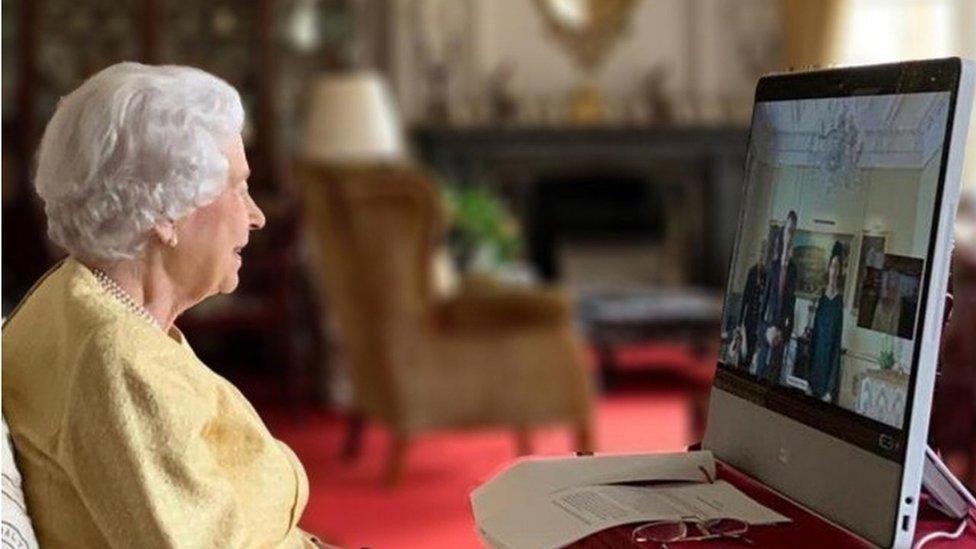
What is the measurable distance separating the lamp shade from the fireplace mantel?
3.83 ft

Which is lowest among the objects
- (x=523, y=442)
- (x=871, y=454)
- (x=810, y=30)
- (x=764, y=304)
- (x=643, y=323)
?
(x=523, y=442)

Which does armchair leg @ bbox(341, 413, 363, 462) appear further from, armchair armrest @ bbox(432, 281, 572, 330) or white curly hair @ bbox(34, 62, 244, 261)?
white curly hair @ bbox(34, 62, 244, 261)

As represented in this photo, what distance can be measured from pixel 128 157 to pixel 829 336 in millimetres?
667

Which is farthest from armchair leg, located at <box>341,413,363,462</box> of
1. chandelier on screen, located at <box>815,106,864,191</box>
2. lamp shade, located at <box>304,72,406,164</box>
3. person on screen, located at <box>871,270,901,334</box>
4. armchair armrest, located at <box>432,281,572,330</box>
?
person on screen, located at <box>871,270,901,334</box>

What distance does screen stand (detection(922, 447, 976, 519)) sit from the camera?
1.47 meters

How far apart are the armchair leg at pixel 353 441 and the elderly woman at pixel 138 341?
397cm

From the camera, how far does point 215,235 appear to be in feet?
5.22

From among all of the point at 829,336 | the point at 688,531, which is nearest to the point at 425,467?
the point at 688,531

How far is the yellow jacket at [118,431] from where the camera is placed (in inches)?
55.8

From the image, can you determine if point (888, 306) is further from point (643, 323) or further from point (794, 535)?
point (643, 323)

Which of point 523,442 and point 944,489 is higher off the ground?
point 944,489

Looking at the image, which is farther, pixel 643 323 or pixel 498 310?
pixel 643 323

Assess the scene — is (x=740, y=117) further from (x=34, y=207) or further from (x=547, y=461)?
(x=547, y=461)

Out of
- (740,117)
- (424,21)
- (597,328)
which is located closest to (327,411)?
(597,328)
